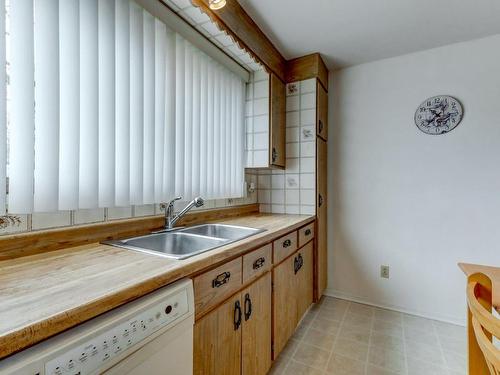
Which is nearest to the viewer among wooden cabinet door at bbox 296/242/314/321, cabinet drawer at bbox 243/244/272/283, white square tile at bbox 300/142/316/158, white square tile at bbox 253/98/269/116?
cabinet drawer at bbox 243/244/272/283

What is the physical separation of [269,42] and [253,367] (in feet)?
7.30

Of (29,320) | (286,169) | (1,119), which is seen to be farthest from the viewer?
(286,169)

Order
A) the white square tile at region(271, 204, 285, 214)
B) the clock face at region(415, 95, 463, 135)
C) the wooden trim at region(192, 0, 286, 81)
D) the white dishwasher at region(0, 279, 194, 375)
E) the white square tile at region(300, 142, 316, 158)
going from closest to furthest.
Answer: the white dishwasher at region(0, 279, 194, 375), the wooden trim at region(192, 0, 286, 81), the clock face at region(415, 95, 463, 135), the white square tile at region(300, 142, 316, 158), the white square tile at region(271, 204, 285, 214)

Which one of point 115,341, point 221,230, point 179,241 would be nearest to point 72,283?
point 115,341

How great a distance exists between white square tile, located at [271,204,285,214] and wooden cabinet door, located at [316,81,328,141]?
751mm

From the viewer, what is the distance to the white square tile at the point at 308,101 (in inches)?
88.7

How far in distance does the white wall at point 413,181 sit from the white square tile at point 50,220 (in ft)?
7.15

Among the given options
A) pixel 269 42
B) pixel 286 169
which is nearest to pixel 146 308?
pixel 286 169

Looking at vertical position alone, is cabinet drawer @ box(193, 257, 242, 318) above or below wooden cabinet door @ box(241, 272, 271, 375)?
above

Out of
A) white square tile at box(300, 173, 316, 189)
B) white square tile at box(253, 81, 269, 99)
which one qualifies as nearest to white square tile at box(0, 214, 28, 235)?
white square tile at box(253, 81, 269, 99)

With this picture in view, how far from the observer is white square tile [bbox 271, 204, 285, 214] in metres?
2.41

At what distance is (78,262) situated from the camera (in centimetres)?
85

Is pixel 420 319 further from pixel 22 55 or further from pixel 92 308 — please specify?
pixel 22 55

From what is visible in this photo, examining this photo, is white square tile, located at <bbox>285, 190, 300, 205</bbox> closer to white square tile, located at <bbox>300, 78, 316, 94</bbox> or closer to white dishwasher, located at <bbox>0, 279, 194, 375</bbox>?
white square tile, located at <bbox>300, 78, 316, 94</bbox>
